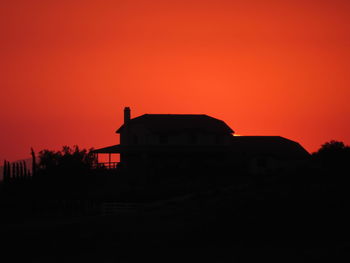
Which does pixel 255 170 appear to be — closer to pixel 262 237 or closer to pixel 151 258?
pixel 262 237

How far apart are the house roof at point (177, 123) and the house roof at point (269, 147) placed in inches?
148

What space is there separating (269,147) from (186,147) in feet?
41.0

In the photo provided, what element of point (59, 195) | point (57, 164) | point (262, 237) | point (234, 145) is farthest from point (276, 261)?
point (234, 145)

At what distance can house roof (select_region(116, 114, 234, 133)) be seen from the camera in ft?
276

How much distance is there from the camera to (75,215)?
203ft

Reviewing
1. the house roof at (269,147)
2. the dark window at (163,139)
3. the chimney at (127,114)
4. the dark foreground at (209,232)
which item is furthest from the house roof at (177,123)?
the dark foreground at (209,232)

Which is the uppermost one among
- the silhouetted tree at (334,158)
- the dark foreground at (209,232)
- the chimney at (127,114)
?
the chimney at (127,114)

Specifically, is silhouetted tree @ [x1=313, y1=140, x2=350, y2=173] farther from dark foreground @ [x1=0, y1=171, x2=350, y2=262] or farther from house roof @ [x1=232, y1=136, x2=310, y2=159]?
dark foreground @ [x1=0, y1=171, x2=350, y2=262]

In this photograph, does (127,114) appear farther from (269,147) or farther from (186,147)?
(269,147)

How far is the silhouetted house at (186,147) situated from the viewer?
8181cm

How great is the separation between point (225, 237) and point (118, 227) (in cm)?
674

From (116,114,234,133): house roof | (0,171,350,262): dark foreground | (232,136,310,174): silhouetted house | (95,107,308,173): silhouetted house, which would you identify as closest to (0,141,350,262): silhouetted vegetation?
(0,171,350,262): dark foreground

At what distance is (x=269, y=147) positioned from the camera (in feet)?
300

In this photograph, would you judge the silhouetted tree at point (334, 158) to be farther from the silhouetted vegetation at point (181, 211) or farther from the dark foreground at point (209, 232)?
the dark foreground at point (209, 232)
